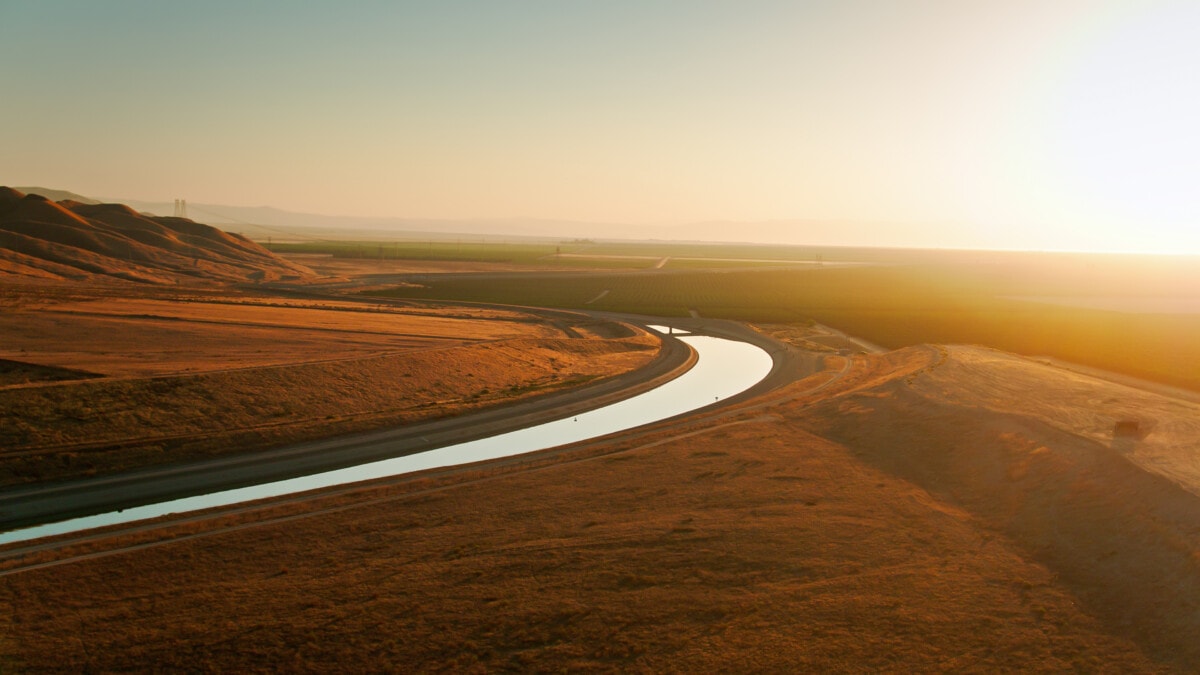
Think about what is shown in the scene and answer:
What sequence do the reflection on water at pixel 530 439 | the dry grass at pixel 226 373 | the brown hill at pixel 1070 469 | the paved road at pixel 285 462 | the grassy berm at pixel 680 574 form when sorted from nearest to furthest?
the grassy berm at pixel 680 574 < the brown hill at pixel 1070 469 < the reflection on water at pixel 530 439 < the paved road at pixel 285 462 < the dry grass at pixel 226 373

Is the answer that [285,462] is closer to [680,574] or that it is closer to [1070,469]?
[680,574]

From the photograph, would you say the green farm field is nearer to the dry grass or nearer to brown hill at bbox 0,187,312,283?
the dry grass

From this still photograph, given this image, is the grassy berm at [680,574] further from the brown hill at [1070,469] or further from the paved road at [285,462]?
the paved road at [285,462]

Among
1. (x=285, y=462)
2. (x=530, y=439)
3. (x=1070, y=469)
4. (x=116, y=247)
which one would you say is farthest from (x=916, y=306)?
(x=116, y=247)

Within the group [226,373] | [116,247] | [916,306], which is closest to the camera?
[226,373]

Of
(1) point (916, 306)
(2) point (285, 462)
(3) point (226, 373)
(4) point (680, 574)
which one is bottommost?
(2) point (285, 462)

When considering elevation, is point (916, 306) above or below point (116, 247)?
below

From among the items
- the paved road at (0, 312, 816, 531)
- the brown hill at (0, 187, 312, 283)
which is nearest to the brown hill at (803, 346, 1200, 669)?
the paved road at (0, 312, 816, 531)

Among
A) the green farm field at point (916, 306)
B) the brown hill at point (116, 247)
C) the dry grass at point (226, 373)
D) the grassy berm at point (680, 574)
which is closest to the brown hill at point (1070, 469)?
the grassy berm at point (680, 574)
